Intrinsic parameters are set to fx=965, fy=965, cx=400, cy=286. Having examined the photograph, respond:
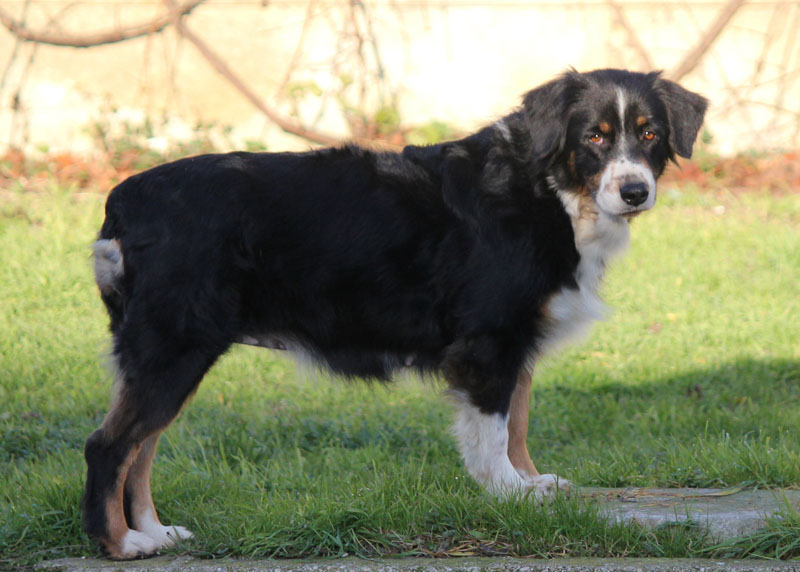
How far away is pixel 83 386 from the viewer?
5488 mm

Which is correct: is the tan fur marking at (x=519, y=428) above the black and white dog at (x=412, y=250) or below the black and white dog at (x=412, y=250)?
below

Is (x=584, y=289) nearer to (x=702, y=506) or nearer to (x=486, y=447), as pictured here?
(x=486, y=447)

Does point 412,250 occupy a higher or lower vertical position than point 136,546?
higher

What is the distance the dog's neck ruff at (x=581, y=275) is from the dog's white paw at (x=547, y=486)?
1.79ft

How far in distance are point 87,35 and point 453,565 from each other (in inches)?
311

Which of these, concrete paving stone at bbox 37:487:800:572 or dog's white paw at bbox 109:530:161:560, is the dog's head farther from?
dog's white paw at bbox 109:530:161:560

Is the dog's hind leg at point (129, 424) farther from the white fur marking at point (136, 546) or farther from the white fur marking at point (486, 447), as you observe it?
the white fur marking at point (486, 447)

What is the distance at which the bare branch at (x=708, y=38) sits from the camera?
33.6ft

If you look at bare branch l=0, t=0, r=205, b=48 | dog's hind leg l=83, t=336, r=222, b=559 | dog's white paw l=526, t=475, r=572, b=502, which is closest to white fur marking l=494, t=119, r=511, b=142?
dog's white paw l=526, t=475, r=572, b=502

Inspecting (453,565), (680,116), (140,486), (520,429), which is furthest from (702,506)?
(140,486)

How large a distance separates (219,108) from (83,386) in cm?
496

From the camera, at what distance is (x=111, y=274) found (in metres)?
3.64

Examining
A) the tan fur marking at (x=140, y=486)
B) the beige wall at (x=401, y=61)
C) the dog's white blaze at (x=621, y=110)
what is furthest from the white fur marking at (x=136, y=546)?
the beige wall at (x=401, y=61)

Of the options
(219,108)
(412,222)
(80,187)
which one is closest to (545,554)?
(412,222)
